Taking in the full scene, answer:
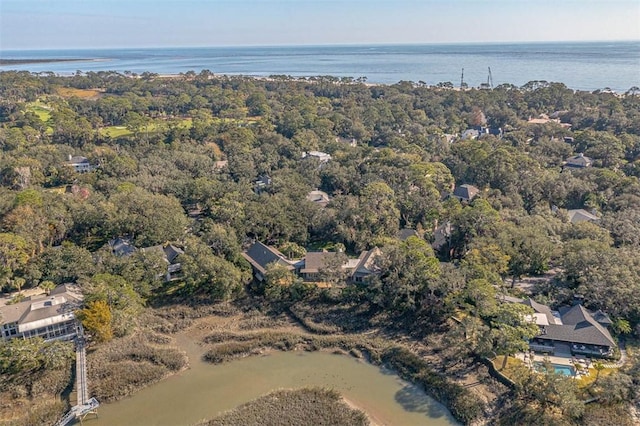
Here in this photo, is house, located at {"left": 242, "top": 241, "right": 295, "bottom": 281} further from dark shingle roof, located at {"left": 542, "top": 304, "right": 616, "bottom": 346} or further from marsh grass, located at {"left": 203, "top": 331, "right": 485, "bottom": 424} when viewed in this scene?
dark shingle roof, located at {"left": 542, "top": 304, "right": 616, "bottom": 346}

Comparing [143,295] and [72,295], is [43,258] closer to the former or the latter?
[72,295]

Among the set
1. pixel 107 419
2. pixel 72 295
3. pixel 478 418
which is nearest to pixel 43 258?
pixel 72 295

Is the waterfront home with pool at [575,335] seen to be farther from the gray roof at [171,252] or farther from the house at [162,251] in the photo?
the gray roof at [171,252]

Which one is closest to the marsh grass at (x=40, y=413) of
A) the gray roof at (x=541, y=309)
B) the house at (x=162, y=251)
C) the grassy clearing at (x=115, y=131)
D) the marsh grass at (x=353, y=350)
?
the marsh grass at (x=353, y=350)

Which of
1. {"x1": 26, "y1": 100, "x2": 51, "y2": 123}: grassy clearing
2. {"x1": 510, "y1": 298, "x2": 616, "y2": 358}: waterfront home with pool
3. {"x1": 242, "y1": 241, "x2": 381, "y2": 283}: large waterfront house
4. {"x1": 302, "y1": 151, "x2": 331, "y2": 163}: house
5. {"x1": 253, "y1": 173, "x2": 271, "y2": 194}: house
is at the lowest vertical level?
{"x1": 510, "y1": 298, "x2": 616, "y2": 358}: waterfront home with pool

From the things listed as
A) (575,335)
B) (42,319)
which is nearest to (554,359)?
(575,335)

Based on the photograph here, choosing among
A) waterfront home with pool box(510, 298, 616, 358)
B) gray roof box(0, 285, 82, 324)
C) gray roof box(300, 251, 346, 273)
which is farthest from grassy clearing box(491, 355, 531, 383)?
gray roof box(0, 285, 82, 324)
